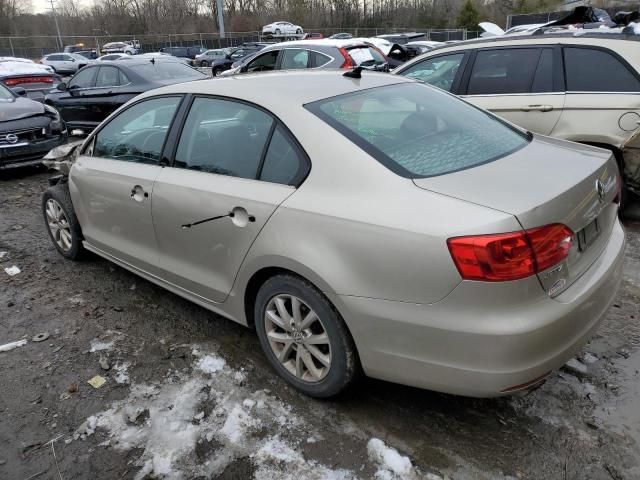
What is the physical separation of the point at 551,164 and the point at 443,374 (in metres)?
1.15

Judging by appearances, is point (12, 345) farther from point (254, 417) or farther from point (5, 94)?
point (5, 94)

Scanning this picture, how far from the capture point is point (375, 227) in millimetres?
2227

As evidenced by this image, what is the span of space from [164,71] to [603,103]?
7.51m

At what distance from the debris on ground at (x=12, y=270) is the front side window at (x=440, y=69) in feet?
14.5

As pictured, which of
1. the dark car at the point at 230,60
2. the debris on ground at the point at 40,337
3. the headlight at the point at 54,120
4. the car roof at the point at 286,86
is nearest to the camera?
the car roof at the point at 286,86

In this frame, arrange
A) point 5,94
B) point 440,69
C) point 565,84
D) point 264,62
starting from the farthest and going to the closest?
point 264,62 < point 5,94 < point 440,69 < point 565,84

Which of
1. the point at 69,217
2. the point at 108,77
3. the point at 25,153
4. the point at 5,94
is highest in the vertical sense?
the point at 108,77

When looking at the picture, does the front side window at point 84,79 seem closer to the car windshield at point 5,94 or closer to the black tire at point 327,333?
the car windshield at point 5,94

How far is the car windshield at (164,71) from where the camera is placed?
9.42m

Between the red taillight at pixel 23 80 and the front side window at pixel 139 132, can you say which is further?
the red taillight at pixel 23 80

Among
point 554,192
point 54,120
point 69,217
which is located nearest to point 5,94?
point 54,120

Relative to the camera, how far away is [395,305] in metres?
2.22

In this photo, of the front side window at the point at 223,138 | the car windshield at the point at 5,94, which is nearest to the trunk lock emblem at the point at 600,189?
the front side window at the point at 223,138

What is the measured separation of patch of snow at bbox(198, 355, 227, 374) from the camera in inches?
123
